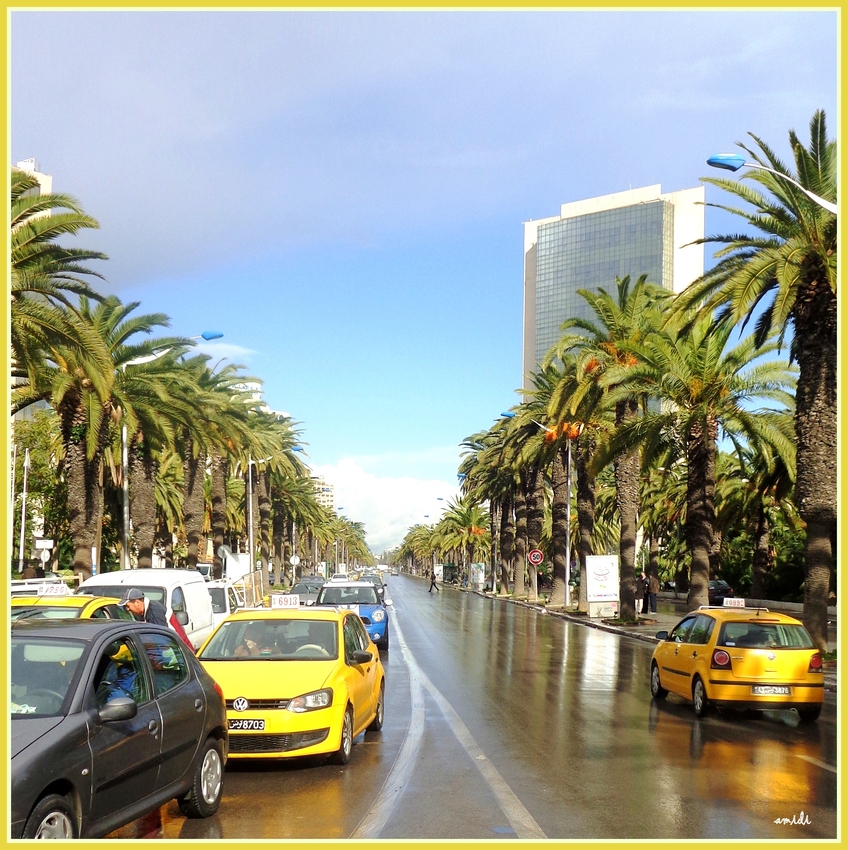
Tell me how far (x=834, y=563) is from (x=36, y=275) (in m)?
30.7

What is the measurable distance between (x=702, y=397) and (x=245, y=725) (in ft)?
77.6

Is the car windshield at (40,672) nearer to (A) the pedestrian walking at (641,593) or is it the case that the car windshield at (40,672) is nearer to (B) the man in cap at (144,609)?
(B) the man in cap at (144,609)

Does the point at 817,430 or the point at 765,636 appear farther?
the point at 817,430

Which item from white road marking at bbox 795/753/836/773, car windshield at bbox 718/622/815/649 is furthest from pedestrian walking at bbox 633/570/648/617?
white road marking at bbox 795/753/836/773

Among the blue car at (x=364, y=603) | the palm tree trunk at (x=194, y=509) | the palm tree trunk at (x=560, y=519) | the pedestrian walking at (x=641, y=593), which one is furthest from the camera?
the palm tree trunk at (x=560, y=519)

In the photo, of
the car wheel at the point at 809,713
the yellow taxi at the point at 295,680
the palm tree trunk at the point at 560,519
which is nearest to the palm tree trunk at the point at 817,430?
the car wheel at the point at 809,713

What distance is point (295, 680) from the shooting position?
34.0 feet

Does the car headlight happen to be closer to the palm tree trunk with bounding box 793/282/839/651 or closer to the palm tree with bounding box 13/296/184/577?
the palm tree trunk with bounding box 793/282/839/651

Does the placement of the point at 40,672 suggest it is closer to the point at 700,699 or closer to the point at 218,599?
the point at 700,699

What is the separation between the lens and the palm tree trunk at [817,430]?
22984 mm

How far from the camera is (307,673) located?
10547mm

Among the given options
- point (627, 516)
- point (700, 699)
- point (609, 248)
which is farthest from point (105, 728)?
point (609, 248)

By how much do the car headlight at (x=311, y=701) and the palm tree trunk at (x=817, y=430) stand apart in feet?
52.1

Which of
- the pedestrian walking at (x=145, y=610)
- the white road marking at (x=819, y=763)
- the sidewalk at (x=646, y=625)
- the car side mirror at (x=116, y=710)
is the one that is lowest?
the sidewalk at (x=646, y=625)
